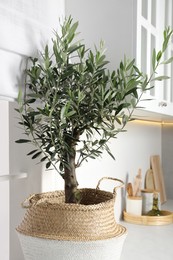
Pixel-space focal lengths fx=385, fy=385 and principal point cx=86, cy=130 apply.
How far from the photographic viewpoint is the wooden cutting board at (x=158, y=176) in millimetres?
2748

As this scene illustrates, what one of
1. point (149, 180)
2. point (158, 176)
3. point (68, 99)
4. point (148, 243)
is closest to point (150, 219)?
point (148, 243)

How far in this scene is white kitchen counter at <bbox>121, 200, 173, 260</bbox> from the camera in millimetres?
1564

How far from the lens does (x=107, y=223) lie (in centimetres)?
108

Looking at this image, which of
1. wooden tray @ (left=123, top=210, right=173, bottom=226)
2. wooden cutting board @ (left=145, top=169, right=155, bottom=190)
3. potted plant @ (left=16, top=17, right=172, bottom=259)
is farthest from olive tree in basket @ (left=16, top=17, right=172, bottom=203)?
wooden cutting board @ (left=145, top=169, right=155, bottom=190)

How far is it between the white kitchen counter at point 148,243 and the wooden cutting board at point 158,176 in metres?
0.65

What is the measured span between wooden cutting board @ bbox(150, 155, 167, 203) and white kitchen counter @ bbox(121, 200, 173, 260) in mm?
651

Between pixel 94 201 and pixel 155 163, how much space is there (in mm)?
1617

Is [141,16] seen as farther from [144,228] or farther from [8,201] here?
[144,228]

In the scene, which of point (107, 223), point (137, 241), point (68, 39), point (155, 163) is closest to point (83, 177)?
point (137, 241)

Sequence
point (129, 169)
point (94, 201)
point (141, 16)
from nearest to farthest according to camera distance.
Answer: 1. point (94, 201)
2. point (141, 16)
3. point (129, 169)

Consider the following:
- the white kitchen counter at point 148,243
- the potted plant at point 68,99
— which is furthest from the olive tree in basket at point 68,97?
the white kitchen counter at point 148,243

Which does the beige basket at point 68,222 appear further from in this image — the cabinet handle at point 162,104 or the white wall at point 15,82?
the cabinet handle at point 162,104

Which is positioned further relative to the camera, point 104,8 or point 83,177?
point 83,177

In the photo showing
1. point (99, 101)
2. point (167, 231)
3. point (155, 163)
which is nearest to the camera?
point (99, 101)
